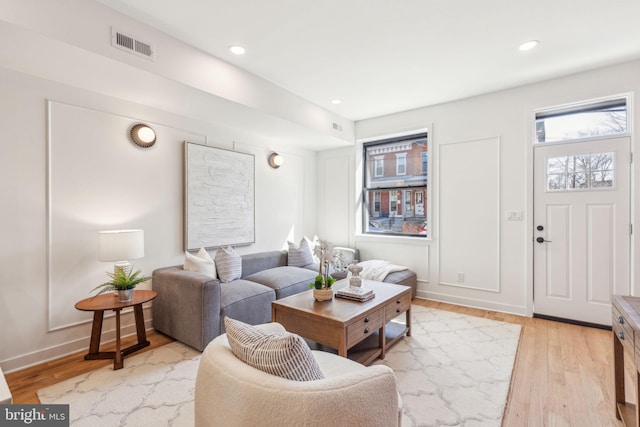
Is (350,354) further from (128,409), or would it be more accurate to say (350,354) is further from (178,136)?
(178,136)

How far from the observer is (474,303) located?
3881 mm

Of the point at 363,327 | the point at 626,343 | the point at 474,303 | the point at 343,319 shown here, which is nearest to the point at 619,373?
the point at 626,343

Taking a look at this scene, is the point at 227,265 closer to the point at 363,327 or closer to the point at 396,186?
the point at 363,327

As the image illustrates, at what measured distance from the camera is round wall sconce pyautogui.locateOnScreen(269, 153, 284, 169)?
14.8 ft

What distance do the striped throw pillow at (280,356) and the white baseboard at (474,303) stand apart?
11.2 feet

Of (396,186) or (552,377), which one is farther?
(396,186)

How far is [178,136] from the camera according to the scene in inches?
134

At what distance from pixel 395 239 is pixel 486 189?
1413 mm

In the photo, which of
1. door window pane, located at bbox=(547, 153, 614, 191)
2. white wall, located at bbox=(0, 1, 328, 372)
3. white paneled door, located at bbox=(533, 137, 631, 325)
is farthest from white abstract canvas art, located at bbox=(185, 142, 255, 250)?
door window pane, located at bbox=(547, 153, 614, 191)

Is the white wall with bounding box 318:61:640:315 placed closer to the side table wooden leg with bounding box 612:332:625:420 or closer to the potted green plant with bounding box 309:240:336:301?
the side table wooden leg with bounding box 612:332:625:420

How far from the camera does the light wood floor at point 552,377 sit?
5.99ft

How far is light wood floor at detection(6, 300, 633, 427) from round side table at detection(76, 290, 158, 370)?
72 mm

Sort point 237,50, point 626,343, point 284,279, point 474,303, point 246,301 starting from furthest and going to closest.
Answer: point 474,303, point 284,279, point 246,301, point 237,50, point 626,343

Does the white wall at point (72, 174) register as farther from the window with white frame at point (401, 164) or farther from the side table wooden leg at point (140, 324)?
the window with white frame at point (401, 164)
